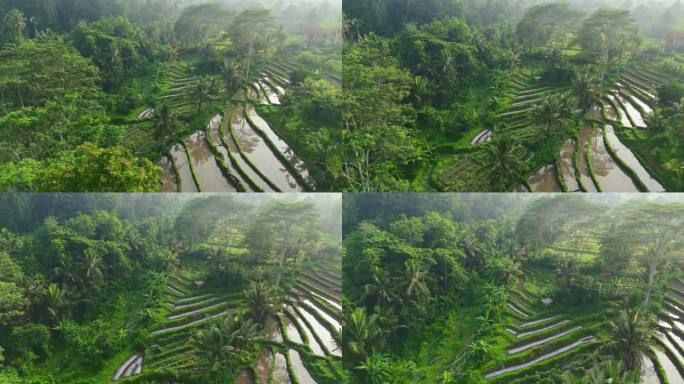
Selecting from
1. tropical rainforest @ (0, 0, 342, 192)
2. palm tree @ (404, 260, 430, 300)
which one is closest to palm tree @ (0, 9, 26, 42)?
tropical rainforest @ (0, 0, 342, 192)

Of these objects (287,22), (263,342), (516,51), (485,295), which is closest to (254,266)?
(263,342)

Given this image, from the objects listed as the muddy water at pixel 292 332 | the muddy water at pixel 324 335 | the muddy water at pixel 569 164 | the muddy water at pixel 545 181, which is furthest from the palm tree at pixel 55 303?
the muddy water at pixel 569 164

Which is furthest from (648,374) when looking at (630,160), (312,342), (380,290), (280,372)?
(280,372)

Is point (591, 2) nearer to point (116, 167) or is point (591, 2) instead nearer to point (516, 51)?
point (516, 51)

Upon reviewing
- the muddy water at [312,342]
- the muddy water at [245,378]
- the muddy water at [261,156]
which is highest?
the muddy water at [261,156]

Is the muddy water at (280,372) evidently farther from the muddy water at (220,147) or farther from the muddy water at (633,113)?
the muddy water at (633,113)
